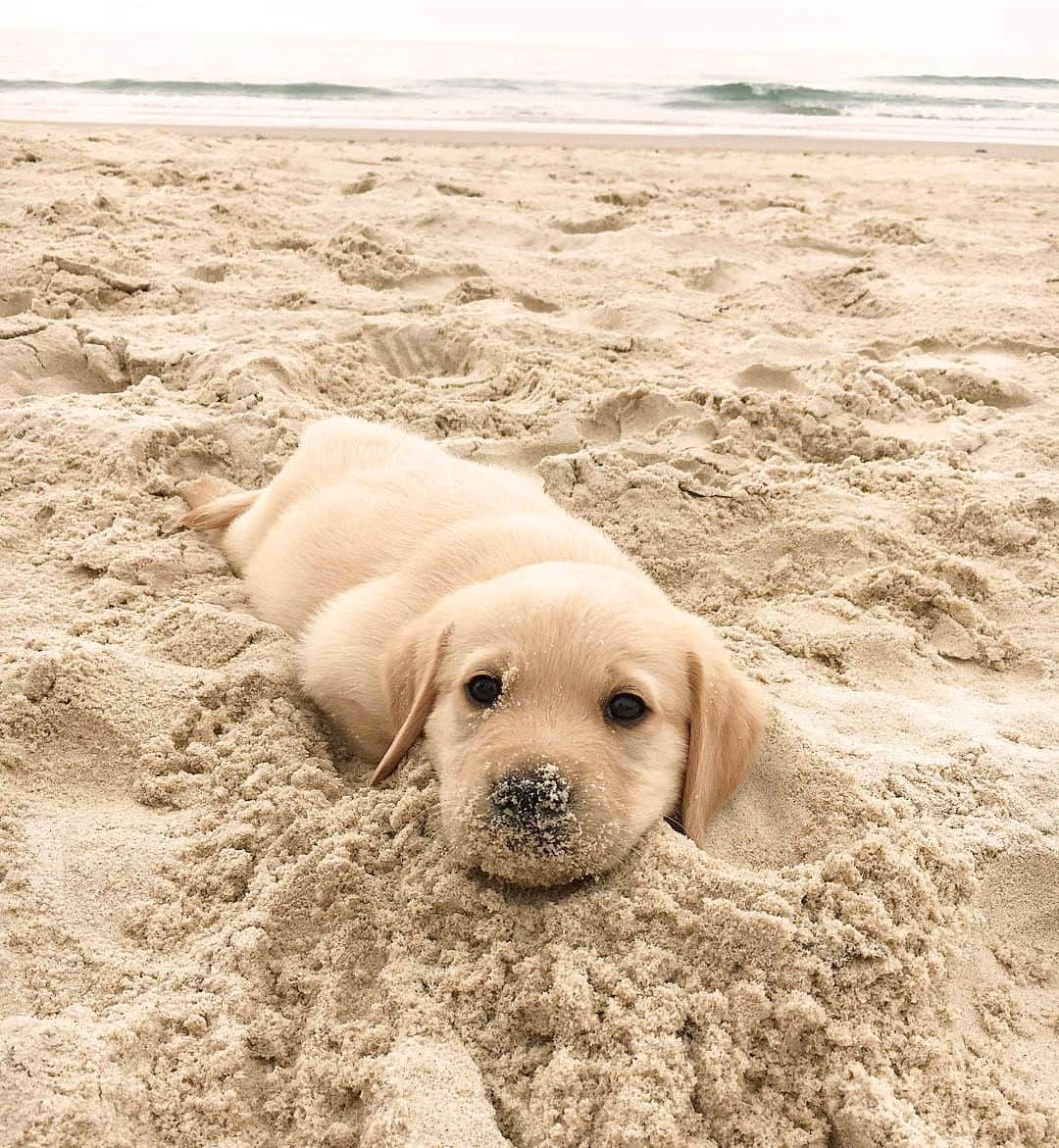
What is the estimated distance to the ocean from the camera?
1302 cm

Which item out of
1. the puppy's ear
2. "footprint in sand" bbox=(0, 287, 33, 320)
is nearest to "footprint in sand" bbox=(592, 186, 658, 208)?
"footprint in sand" bbox=(0, 287, 33, 320)

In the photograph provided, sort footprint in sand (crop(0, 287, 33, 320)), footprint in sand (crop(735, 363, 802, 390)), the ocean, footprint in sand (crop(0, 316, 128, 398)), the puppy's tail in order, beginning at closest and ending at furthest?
the puppy's tail, footprint in sand (crop(0, 316, 128, 398)), footprint in sand (crop(735, 363, 802, 390)), footprint in sand (crop(0, 287, 33, 320)), the ocean

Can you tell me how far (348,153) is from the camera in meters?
9.38

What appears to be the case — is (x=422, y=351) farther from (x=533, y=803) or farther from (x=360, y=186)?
(x=360, y=186)

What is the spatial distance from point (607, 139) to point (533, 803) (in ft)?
36.7

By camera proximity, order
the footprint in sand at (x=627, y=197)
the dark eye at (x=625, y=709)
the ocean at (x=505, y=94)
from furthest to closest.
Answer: the ocean at (x=505, y=94) → the footprint in sand at (x=627, y=197) → the dark eye at (x=625, y=709)

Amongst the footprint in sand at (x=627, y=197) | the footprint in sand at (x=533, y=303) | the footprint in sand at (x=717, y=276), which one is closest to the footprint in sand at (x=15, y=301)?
the footprint in sand at (x=533, y=303)

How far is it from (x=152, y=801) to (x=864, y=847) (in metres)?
1.56

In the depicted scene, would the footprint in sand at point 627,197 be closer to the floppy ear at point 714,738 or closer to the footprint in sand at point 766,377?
the footprint in sand at point 766,377

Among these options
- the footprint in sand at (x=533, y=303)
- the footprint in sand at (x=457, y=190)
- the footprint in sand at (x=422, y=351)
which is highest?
the footprint in sand at (x=457, y=190)

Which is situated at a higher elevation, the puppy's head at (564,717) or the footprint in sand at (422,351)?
the puppy's head at (564,717)

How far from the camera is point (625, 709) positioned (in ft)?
7.00

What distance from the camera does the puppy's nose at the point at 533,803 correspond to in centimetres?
187

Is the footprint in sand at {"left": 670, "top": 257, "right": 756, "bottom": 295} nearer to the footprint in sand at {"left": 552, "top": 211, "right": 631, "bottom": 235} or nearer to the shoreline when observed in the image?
the footprint in sand at {"left": 552, "top": 211, "right": 631, "bottom": 235}
